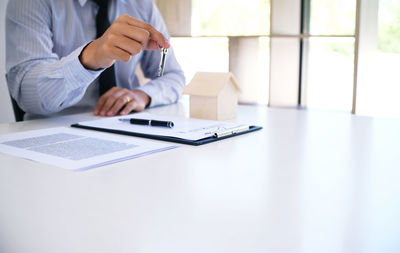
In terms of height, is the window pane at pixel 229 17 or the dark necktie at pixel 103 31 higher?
the window pane at pixel 229 17

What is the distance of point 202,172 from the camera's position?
2.46 feet

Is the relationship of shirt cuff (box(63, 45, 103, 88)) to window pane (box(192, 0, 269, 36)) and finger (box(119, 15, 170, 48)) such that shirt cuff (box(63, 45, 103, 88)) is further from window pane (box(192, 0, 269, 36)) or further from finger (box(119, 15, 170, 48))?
window pane (box(192, 0, 269, 36))

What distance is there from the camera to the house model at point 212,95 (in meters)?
1.24

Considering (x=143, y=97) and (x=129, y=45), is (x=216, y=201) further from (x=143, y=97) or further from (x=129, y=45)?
(x=143, y=97)

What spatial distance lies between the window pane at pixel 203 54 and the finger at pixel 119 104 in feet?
6.56

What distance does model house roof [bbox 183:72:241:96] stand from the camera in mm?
1235

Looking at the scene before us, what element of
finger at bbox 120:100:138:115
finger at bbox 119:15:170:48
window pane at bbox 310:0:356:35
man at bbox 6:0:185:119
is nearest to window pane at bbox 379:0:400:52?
window pane at bbox 310:0:356:35

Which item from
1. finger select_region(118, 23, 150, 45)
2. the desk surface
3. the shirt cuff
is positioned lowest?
the desk surface

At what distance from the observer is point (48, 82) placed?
1313 millimetres

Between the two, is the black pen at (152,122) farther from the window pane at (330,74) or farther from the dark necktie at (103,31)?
the window pane at (330,74)

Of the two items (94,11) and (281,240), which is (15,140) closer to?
(281,240)

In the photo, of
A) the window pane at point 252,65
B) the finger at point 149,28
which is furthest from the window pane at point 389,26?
the finger at point 149,28

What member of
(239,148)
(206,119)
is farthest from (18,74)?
(239,148)

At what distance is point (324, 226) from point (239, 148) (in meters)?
0.41
